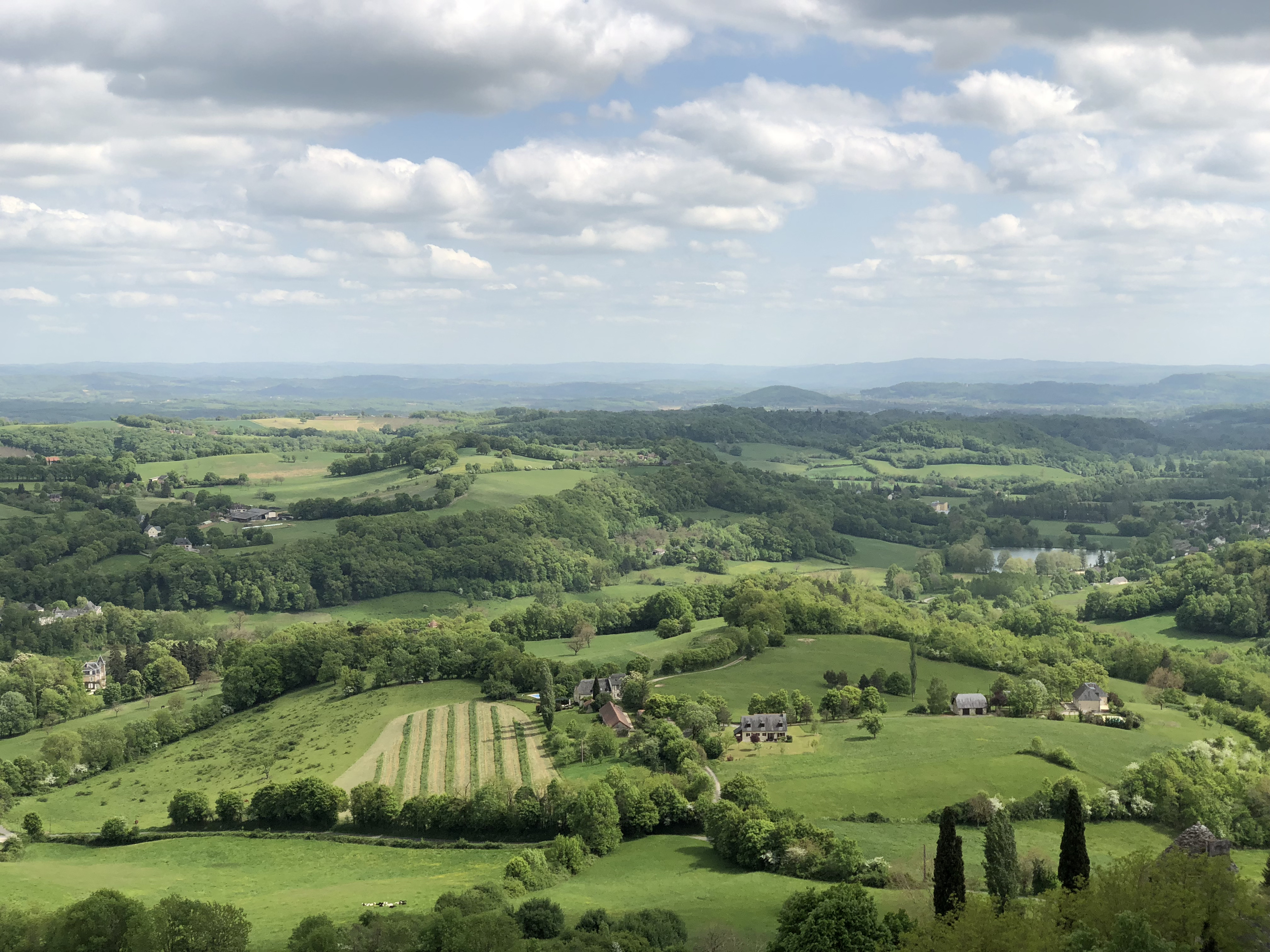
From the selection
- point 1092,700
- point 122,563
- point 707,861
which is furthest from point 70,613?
point 1092,700

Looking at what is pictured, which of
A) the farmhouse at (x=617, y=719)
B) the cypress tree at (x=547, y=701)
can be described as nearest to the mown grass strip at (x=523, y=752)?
the cypress tree at (x=547, y=701)

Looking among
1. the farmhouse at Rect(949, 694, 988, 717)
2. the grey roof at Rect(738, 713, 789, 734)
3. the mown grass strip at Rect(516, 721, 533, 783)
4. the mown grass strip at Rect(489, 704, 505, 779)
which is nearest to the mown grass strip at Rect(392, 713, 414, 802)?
the mown grass strip at Rect(489, 704, 505, 779)

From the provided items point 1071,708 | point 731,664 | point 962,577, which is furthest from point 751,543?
point 1071,708

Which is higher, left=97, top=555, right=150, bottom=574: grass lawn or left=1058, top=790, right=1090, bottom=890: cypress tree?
left=1058, top=790, right=1090, bottom=890: cypress tree

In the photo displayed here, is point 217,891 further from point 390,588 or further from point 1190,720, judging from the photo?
point 390,588

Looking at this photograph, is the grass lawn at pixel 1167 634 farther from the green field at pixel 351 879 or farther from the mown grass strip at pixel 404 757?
the mown grass strip at pixel 404 757

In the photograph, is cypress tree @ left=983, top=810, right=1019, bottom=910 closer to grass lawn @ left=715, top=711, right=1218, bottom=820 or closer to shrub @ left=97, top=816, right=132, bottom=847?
grass lawn @ left=715, top=711, right=1218, bottom=820

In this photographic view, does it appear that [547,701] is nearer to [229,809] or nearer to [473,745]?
[473,745]
